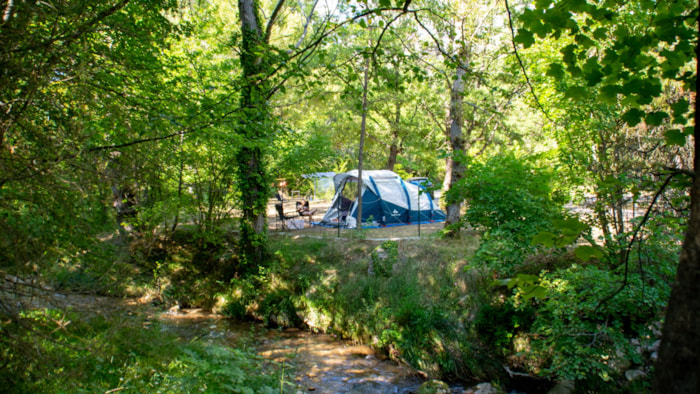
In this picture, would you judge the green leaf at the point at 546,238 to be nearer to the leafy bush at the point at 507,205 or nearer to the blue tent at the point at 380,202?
the leafy bush at the point at 507,205

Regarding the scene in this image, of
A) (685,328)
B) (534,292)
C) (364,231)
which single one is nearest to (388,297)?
(364,231)

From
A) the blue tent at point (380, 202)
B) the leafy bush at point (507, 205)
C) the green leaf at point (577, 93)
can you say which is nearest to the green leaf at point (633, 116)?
the green leaf at point (577, 93)

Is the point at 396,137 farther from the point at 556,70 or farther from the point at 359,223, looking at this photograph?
the point at 556,70

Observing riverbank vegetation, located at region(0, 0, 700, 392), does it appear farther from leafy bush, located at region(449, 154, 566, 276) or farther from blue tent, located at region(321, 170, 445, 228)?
blue tent, located at region(321, 170, 445, 228)

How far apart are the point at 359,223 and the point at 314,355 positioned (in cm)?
547

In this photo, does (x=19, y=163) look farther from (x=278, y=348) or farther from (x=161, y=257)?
(x=161, y=257)

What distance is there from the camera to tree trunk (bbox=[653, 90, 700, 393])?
1.01m

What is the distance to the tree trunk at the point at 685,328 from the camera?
1.01 metres

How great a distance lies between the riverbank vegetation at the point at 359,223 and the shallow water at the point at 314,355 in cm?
33

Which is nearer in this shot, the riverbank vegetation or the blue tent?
the riverbank vegetation

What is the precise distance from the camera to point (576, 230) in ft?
4.52

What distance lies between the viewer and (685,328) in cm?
102

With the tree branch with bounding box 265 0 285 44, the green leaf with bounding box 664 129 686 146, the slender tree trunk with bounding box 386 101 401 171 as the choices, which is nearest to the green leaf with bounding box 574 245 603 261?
the green leaf with bounding box 664 129 686 146

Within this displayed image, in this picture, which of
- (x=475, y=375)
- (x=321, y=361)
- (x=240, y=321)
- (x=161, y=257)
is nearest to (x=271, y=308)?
(x=240, y=321)
